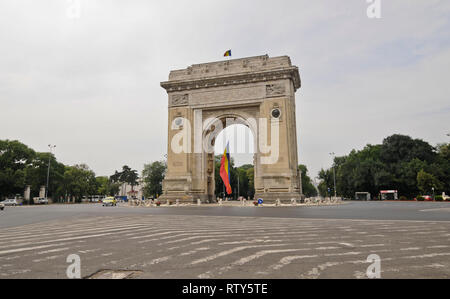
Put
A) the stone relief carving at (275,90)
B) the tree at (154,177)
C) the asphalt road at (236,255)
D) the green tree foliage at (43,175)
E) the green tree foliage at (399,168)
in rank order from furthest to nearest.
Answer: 1. the tree at (154,177)
2. the green tree foliage at (43,175)
3. the green tree foliage at (399,168)
4. the stone relief carving at (275,90)
5. the asphalt road at (236,255)

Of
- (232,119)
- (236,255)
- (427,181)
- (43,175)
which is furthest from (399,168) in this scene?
(43,175)

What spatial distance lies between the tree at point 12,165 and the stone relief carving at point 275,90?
4870cm

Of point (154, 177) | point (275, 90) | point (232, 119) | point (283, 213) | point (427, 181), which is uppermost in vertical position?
point (275, 90)

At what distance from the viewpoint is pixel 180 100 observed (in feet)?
128

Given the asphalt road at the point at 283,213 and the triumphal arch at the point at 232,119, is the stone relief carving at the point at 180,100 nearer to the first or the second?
the triumphal arch at the point at 232,119

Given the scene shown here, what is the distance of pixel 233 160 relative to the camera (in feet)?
305

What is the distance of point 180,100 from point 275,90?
40.4ft

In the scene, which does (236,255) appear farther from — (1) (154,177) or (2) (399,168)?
(1) (154,177)

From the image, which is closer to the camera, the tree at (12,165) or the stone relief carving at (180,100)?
the stone relief carving at (180,100)

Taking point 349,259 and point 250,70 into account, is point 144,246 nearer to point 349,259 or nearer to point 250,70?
point 349,259

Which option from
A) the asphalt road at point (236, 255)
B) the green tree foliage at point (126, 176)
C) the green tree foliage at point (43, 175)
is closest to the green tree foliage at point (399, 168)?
the asphalt road at point (236, 255)

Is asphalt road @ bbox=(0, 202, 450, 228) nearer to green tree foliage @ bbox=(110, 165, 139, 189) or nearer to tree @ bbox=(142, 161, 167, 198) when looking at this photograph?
tree @ bbox=(142, 161, 167, 198)

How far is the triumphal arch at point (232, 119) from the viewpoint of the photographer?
3400cm
